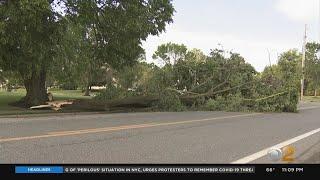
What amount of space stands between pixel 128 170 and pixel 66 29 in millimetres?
19384

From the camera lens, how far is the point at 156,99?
1061 inches

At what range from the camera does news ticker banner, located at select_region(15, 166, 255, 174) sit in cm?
644

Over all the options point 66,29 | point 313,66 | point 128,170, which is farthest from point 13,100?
point 313,66

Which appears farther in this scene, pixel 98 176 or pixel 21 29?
pixel 21 29

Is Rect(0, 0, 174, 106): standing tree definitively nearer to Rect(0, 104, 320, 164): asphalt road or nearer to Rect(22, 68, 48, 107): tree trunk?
Rect(22, 68, 48, 107): tree trunk

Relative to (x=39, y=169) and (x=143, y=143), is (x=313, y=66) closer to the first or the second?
(x=143, y=143)

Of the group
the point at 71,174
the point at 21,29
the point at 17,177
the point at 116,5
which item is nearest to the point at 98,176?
the point at 71,174

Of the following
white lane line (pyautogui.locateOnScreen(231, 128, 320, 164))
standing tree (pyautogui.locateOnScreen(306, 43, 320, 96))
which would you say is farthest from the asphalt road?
standing tree (pyautogui.locateOnScreen(306, 43, 320, 96))

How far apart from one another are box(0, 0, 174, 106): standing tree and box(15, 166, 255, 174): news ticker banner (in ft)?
52.1

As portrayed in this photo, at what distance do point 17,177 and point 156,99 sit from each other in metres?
20.7

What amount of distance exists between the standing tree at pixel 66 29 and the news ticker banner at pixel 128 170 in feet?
52.1

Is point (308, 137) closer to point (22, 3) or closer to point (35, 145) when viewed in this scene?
point (35, 145)

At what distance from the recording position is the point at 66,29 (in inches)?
991

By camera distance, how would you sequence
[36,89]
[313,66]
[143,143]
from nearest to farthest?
1. [143,143]
2. [36,89]
3. [313,66]
